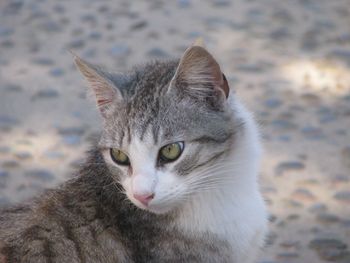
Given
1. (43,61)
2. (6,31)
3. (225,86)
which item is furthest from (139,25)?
(225,86)

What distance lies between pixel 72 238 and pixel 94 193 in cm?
25

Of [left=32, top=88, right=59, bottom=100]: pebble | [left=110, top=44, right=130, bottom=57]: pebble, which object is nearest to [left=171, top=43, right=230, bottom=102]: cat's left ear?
[left=32, top=88, right=59, bottom=100]: pebble

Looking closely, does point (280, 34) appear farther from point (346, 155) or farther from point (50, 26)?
point (50, 26)

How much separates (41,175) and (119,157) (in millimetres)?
1612

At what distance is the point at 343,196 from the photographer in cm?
452

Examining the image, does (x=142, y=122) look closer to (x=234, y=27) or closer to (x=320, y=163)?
(x=320, y=163)

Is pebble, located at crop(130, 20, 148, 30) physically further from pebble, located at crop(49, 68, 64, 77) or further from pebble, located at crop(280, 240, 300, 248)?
pebble, located at crop(280, 240, 300, 248)

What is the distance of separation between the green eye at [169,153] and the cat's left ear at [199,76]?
0.26 metres

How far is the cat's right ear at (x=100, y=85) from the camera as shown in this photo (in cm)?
340

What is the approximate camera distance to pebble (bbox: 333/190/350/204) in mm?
4488

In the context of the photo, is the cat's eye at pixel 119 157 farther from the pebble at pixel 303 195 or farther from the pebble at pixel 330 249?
the pebble at pixel 303 195

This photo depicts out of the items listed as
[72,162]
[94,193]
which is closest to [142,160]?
[94,193]

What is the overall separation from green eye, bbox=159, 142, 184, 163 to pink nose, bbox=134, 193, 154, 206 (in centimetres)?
17

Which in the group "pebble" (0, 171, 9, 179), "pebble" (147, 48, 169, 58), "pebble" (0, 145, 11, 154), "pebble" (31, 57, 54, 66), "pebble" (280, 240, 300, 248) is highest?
"pebble" (280, 240, 300, 248)
